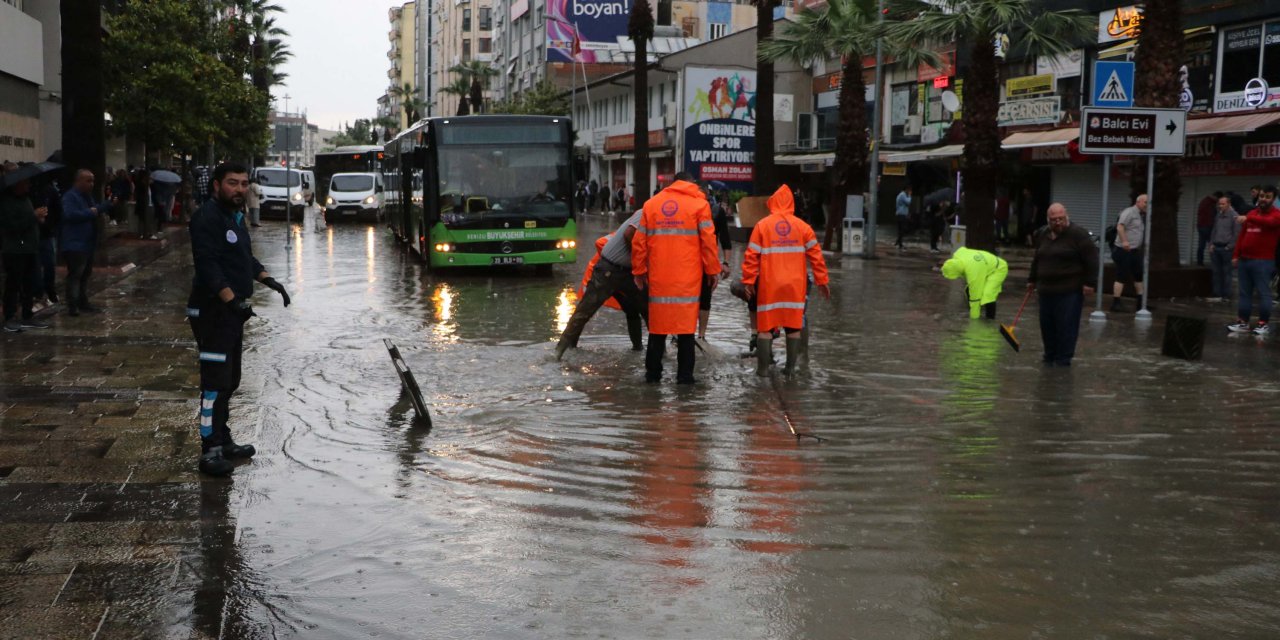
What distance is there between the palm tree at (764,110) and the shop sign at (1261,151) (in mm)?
10963

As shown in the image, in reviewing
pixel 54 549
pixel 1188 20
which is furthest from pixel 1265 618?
pixel 1188 20

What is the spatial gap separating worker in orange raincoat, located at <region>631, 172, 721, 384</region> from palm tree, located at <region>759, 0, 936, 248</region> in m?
21.6

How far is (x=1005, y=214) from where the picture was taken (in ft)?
120

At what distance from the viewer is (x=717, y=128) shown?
34.7 meters

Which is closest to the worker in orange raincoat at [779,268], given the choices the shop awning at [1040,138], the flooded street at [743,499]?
the flooded street at [743,499]

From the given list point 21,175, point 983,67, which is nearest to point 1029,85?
point 983,67

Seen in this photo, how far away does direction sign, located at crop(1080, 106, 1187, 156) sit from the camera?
16453 mm

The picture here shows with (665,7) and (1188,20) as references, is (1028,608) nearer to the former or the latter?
(1188,20)

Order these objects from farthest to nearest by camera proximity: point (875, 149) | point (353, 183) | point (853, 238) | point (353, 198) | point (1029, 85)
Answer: point (353, 183)
point (353, 198)
point (1029, 85)
point (853, 238)
point (875, 149)

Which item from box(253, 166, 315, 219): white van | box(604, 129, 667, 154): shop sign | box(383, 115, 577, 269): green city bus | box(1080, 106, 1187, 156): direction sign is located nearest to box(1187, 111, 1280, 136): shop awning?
box(1080, 106, 1187, 156): direction sign

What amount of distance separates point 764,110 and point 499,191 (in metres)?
11.7

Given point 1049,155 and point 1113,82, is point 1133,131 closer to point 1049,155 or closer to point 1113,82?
point 1113,82

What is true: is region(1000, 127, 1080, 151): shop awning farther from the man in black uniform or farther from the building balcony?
the man in black uniform

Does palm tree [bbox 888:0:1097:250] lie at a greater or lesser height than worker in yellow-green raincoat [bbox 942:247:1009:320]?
greater
